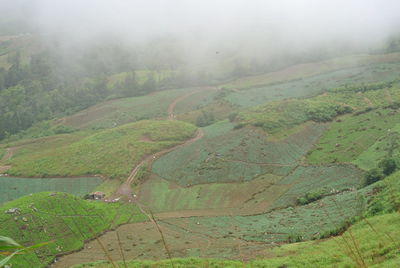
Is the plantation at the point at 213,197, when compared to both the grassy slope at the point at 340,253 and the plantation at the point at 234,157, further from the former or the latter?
the grassy slope at the point at 340,253

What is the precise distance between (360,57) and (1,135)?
127 metres

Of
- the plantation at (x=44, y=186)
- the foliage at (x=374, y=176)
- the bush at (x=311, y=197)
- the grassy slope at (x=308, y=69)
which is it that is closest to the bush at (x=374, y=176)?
the foliage at (x=374, y=176)

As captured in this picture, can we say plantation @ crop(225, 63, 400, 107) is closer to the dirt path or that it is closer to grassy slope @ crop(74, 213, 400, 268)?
the dirt path

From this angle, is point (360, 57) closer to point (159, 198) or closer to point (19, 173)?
point (159, 198)

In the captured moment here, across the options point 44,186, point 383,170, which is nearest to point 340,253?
point 383,170

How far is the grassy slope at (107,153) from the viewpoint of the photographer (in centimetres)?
7906

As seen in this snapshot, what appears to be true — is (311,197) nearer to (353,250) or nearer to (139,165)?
(139,165)

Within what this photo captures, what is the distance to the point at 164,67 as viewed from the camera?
180 m

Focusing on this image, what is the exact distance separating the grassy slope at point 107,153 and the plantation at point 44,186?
2.09 m

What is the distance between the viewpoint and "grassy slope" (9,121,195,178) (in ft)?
259

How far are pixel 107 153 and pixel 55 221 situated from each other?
34.7 metres

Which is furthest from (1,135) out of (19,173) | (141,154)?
(141,154)

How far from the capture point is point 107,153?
276 feet

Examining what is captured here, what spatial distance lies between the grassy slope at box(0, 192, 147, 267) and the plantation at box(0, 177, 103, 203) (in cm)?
1480
